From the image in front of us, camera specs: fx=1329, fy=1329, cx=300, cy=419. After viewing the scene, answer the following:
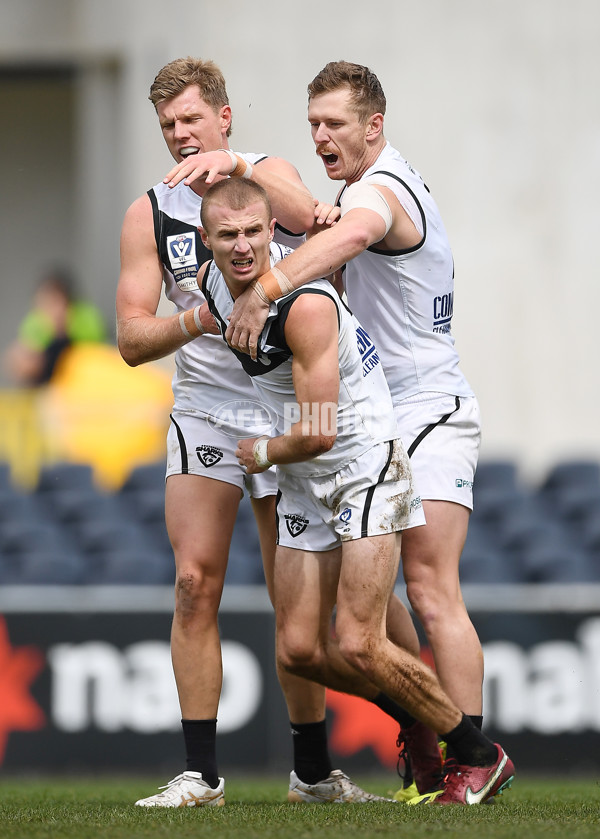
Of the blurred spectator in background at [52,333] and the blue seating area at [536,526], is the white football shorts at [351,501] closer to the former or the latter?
the blue seating area at [536,526]

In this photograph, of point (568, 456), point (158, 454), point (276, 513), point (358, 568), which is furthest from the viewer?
point (568, 456)

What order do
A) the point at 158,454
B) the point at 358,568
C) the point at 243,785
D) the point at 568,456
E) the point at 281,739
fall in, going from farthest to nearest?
the point at 568,456 < the point at 158,454 < the point at 281,739 < the point at 243,785 < the point at 358,568

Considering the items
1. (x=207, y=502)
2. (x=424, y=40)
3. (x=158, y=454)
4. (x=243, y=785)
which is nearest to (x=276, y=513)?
(x=207, y=502)

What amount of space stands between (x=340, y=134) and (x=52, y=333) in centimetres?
683

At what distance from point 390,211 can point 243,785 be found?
351 centimetres

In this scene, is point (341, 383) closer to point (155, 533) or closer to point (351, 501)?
point (351, 501)

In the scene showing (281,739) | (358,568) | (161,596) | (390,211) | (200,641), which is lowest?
(281,739)

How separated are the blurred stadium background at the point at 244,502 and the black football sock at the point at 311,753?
2637 mm

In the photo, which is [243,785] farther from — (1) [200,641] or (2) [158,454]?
(2) [158,454]

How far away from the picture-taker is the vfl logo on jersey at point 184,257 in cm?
483

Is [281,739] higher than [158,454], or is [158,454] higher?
[158,454]

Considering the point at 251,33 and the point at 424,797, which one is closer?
the point at 424,797

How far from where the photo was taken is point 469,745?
14.7 ft

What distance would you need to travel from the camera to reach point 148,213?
4.89 metres
